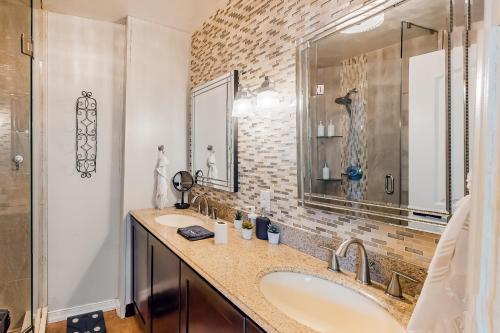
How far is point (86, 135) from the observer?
247cm

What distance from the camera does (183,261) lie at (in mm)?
1390

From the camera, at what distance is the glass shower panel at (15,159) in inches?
70.5

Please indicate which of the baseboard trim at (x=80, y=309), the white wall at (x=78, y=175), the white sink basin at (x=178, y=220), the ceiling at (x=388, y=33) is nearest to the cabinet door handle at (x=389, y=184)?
the ceiling at (x=388, y=33)

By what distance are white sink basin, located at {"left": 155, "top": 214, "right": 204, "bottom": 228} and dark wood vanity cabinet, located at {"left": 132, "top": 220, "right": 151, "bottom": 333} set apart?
0.67 ft

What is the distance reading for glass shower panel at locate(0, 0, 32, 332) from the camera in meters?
1.79

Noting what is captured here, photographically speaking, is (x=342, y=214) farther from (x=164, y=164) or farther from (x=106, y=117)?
(x=106, y=117)

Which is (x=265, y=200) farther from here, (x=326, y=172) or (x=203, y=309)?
(x=203, y=309)

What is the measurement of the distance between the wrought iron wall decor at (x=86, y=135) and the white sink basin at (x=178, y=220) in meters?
0.80

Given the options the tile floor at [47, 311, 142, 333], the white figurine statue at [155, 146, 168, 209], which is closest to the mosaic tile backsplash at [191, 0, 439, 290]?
the white figurine statue at [155, 146, 168, 209]

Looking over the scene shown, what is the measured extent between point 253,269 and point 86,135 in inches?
80.6

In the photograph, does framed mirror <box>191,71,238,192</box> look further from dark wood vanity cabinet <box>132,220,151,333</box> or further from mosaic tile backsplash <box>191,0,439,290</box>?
dark wood vanity cabinet <box>132,220,151,333</box>

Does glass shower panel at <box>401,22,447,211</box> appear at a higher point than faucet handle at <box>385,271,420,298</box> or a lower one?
higher

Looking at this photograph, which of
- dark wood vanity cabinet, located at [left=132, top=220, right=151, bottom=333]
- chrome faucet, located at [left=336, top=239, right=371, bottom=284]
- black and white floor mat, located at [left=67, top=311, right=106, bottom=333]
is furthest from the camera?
black and white floor mat, located at [left=67, top=311, right=106, bottom=333]

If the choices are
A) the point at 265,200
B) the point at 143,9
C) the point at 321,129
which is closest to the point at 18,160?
the point at 143,9
